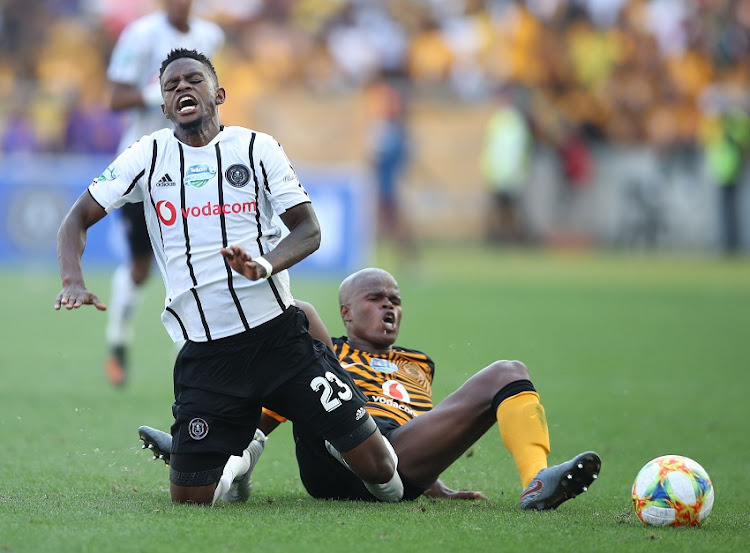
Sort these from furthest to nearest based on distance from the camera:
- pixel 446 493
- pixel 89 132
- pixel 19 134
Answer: pixel 19 134 < pixel 89 132 < pixel 446 493

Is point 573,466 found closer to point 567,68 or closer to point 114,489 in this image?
point 114,489

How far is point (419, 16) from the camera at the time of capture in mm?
24016

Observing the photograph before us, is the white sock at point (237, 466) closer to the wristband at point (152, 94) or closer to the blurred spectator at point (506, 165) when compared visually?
the wristband at point (152, 94)

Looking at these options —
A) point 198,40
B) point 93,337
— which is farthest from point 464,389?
point 93,337

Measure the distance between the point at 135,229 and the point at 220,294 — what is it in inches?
143

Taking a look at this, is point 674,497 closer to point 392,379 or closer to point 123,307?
point 392,379

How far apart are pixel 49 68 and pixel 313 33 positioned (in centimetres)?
A: 516

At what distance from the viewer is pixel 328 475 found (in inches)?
207

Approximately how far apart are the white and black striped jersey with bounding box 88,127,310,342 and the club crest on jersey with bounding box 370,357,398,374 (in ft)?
2.46

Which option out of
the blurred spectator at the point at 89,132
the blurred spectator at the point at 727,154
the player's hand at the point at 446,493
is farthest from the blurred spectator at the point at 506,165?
the player's hand at the point at 446,493

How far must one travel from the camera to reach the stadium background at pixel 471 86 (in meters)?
22.6

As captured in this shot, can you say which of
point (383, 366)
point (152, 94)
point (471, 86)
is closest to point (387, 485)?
point (383, 366)

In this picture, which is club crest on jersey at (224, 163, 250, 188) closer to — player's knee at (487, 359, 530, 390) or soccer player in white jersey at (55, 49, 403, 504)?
soccer player in white jersey at (55, 49, 403, 504)

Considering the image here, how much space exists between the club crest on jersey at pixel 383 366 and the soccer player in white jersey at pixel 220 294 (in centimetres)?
59
